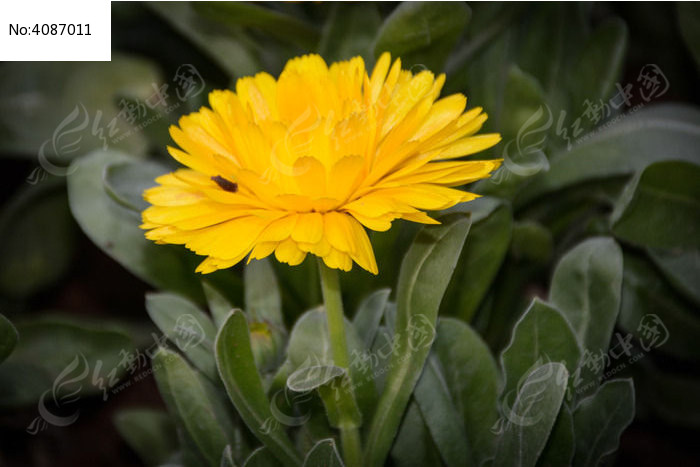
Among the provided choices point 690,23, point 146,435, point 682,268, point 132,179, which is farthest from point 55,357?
point 690,23

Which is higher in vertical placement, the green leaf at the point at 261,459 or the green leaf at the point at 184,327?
the green leaf at the point at 184,327

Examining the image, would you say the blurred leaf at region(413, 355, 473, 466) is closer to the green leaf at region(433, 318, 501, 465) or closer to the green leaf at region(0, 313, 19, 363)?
the green leaf at region(433, 318, 501, 465)

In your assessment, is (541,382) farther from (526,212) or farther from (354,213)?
(526,212)

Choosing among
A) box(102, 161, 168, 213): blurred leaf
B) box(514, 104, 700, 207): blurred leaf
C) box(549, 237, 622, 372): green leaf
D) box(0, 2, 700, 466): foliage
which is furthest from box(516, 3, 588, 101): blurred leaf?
box(102, 161, 168, 213): blurred leaf

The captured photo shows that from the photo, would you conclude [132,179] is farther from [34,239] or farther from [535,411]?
[535,411]

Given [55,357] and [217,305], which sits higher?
[217,305]

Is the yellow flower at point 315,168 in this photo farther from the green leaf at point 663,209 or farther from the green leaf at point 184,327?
the green leaf at point 663,209

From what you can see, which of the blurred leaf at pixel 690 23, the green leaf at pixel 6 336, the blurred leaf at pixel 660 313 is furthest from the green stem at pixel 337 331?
the blurred leaf at pixel 690 23
